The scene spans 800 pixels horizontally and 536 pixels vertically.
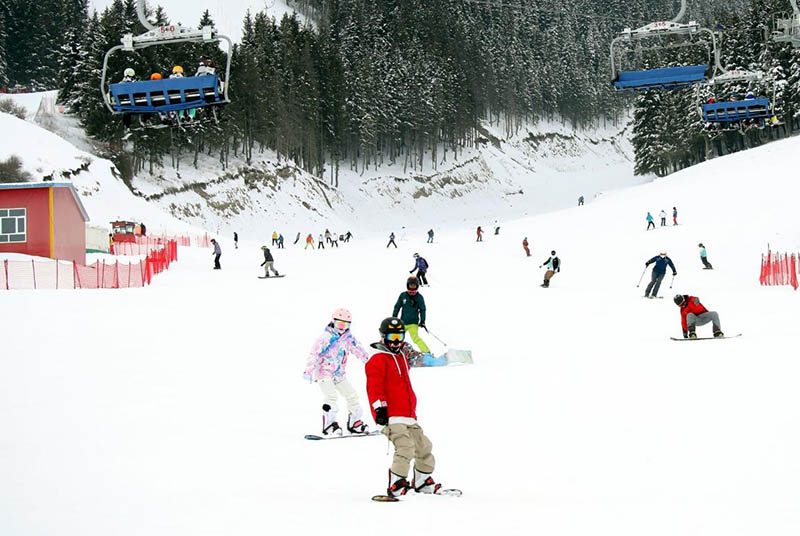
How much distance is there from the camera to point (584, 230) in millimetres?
46844

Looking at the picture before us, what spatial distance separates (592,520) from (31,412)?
22.7 ft

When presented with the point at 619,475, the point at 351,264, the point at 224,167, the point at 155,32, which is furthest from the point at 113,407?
the point at 224,167

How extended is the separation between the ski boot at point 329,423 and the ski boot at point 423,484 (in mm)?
2681

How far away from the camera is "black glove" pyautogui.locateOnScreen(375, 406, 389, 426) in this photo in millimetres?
6434

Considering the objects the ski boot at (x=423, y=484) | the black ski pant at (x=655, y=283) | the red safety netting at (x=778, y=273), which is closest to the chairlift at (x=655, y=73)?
the black ski pant at (x=655, y=283)

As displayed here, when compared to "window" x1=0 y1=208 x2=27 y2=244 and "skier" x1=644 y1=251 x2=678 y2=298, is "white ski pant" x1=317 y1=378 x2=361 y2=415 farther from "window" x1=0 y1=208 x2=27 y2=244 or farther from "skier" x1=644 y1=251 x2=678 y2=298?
"window" x1=0 y1=208 x2=27 y2=244

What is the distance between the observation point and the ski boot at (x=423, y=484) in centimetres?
670

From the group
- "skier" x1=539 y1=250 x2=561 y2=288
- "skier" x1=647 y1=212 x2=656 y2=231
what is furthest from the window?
"skier" x1=647 y1=212 x2=656 y2=231

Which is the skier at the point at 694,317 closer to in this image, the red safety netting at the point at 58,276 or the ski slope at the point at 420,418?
the ski slope at the point at 420,418

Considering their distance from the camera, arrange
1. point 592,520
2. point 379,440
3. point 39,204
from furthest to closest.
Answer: point 39,204
point 379,440
point 592,520

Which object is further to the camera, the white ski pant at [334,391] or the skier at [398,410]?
the white ski pant at [334,391]

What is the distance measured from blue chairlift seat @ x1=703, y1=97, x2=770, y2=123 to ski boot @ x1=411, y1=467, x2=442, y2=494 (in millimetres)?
25051

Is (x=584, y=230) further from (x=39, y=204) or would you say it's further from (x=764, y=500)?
(x=764, y=500)

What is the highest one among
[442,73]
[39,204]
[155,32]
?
[442,73]
